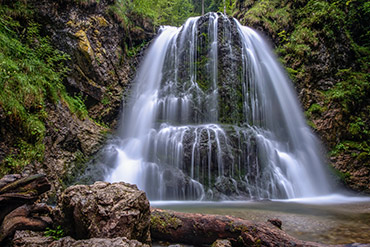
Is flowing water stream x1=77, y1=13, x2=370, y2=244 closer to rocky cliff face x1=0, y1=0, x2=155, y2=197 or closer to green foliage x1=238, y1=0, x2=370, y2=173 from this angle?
rocky cliff face x1=0, y1=0, x2=155, y2=197

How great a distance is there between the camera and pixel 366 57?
1236 centimetres

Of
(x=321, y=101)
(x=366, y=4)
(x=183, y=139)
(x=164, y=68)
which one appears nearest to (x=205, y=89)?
(x=164, y=68)

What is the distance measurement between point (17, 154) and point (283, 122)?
10947mm

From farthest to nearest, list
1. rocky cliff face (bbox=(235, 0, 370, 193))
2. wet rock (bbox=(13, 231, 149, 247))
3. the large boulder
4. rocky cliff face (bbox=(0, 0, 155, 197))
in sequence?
rocky cliff face (bbox=(235, 0, 370, 193)) < rocky cliff face (bbox=(0, 0, 155, 197)) < the large boulder < wet rock (bbox=(13, 231, 149, 247))

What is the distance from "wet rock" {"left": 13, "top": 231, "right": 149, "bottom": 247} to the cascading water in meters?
5.03

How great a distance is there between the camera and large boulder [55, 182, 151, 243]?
2.19 metres

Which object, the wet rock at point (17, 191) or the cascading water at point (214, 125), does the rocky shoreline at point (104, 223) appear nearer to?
the wet rock at point (17, 191)

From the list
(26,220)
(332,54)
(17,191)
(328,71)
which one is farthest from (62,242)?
(332,54)

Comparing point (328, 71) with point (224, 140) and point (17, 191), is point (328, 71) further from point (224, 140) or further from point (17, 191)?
point (17, 191)

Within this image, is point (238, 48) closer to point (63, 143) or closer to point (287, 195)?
point (287, 195)

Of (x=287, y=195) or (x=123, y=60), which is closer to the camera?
(x=287, y=195)

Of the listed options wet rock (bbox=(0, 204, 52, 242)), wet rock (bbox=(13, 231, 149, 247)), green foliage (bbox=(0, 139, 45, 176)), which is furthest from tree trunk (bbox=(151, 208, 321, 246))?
green foliage (bbox=(0, 139, 45, 176))

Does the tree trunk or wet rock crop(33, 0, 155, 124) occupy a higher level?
wet rock crop(33, 0, 155, 124)

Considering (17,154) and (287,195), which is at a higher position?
(17,154)
